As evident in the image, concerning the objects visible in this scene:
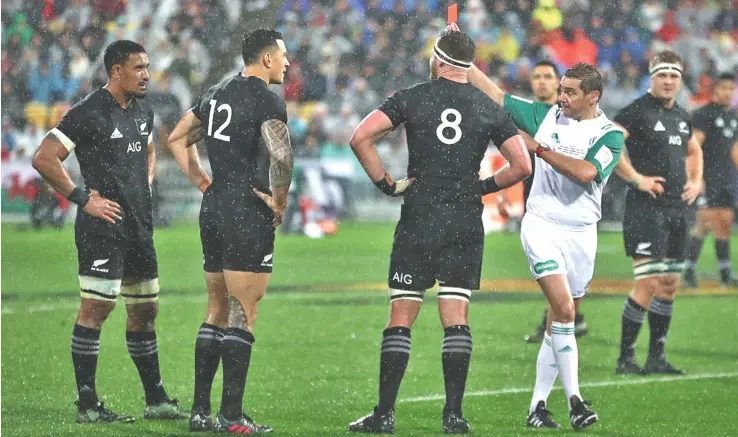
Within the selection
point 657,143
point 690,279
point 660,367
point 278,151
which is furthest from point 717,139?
point 278,151

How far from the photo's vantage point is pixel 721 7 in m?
28.4

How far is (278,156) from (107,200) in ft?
3.71

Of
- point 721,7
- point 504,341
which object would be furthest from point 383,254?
point 721,7

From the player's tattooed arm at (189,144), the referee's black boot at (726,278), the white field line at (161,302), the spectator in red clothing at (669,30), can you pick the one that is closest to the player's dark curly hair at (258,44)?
the player's tattooed arm at (189,144)

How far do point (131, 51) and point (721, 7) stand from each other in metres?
23.5

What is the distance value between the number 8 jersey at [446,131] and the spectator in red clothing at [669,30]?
21546 millimetres

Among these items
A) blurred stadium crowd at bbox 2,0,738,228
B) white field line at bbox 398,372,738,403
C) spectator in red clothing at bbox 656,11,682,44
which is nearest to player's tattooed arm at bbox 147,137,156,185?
white field line at bbox 398,372,738,403

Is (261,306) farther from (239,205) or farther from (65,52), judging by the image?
(65,52)

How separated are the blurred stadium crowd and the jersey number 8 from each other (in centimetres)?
1768

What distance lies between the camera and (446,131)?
22.3 feet

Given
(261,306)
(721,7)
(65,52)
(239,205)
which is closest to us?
(239,205)

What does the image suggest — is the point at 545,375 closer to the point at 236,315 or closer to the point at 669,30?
the point at 236,315

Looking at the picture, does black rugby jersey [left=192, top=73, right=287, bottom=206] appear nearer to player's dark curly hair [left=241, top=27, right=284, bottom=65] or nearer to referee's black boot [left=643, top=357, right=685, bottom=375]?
player's dark curly hair [left=241, top=27, right=284, bottom=65]

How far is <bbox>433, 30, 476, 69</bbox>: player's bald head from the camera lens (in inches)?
265
